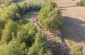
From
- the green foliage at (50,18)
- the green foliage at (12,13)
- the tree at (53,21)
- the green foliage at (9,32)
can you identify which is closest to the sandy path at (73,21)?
A: the tree at (53,21)

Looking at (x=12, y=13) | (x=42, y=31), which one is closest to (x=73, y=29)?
(x=42, y=31)

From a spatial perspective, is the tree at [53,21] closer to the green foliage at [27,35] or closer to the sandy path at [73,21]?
the sandy path at [73,21]

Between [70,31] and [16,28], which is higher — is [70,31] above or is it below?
below

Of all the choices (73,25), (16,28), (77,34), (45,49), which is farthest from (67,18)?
(45,49)

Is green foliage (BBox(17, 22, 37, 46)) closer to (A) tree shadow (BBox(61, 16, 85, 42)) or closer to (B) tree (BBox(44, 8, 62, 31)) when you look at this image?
(B) tree (BBox(44, 8, 62, 31))

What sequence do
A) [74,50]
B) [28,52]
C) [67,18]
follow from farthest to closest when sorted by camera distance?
[67,18]
[74,50]
[28,52]

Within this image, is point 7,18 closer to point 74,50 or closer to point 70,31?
point 70,31

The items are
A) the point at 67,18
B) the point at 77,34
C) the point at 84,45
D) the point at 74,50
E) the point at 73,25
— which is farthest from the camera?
the point at 67,18

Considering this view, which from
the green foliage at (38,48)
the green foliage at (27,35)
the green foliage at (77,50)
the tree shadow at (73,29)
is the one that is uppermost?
the green foliage at (27,35)
